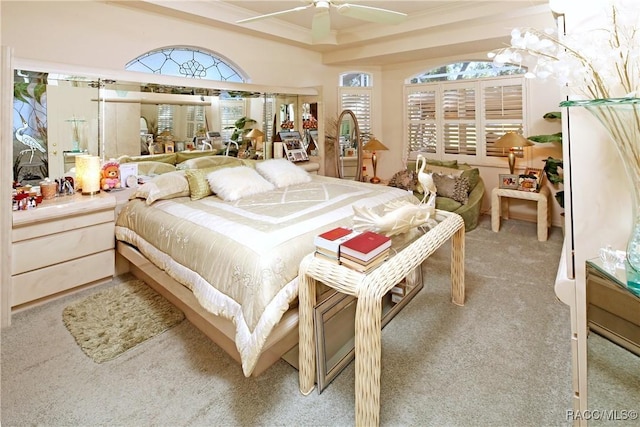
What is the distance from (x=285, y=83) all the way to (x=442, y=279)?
3550 mm

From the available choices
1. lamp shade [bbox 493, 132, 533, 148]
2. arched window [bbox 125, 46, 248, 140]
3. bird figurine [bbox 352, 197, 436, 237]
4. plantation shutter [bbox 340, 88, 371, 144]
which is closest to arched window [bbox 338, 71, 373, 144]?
plantation shutter [bbox 340, 88, 371, 144]

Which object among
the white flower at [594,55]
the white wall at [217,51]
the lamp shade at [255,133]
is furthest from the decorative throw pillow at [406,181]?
the white flower at [594,55]

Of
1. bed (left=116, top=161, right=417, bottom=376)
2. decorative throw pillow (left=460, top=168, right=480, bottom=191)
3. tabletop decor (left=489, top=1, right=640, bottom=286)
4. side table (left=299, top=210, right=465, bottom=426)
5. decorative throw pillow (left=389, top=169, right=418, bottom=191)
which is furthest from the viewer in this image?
decorative throw pillow (left=389, top=169, right=418, bottom=191)

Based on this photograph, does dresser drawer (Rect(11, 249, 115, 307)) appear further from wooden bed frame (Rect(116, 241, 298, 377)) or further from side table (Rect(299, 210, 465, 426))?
side table (Rect(299, 210, 465, 426))

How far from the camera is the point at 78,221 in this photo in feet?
8.96

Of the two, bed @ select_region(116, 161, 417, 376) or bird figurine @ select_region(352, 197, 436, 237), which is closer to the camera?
bed @ select_region(116, 161, 417, 376)

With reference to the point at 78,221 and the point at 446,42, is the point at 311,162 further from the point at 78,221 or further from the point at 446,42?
the point at 78,221

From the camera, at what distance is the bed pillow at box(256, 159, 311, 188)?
3.55 m

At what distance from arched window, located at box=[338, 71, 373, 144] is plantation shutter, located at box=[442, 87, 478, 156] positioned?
1272 millimetres

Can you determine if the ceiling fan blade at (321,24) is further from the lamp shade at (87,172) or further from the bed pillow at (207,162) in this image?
the lamp shade at (87,172)

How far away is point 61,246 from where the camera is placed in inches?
104

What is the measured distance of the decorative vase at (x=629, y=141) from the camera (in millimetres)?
954

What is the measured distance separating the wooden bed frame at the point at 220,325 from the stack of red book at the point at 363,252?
52cm

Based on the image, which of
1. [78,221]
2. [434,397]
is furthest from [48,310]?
[434,397]
